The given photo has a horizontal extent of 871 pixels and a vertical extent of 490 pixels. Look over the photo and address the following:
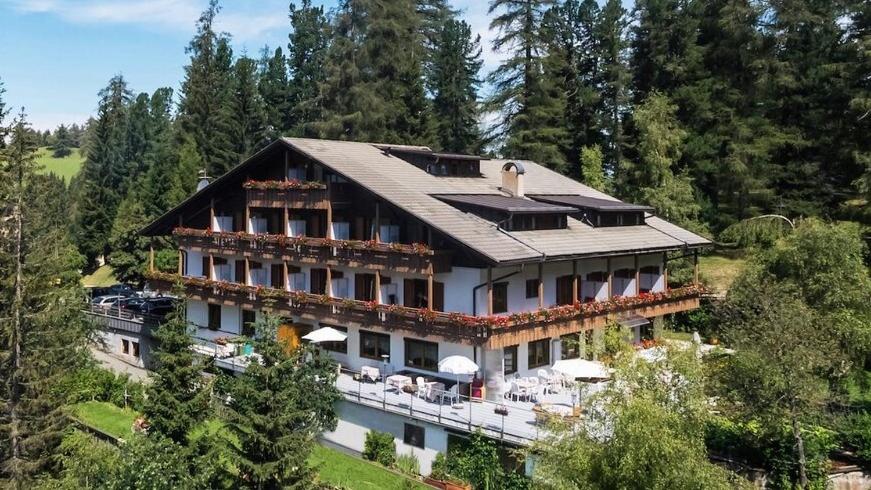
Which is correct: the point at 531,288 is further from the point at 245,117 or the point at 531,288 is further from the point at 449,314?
the point at 245,117

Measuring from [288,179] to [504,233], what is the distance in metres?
12.2

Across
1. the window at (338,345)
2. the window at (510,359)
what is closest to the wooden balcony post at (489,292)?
the window at (510,359)

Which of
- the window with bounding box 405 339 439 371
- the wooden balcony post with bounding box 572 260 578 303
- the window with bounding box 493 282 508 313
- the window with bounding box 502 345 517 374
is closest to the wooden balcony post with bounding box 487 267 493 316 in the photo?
the window with bounding box 493 282 508 313

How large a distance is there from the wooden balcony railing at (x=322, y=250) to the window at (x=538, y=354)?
5.05 metres

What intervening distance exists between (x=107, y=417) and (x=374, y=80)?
3582 centimetres

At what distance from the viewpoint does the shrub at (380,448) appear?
2758 centimetres

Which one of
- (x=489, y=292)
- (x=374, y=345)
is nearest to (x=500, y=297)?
(x=489, y=292)

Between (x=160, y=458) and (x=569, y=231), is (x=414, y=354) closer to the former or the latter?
(x=569, y=231)

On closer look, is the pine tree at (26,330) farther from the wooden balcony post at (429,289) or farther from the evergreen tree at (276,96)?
the evergreen tree at (276,96)

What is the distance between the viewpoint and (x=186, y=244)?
140ft

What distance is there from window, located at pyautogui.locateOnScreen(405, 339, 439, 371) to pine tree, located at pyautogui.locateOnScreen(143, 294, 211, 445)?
975 centimetres

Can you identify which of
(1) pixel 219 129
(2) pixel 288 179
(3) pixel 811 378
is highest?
(1) pixel 219 129

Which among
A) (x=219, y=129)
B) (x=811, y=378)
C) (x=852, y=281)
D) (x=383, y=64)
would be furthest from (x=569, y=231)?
(x=219, y=129)

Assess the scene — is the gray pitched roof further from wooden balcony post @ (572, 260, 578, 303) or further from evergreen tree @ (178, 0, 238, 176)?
evergreen tree @ (178, 0, 238, 176)
